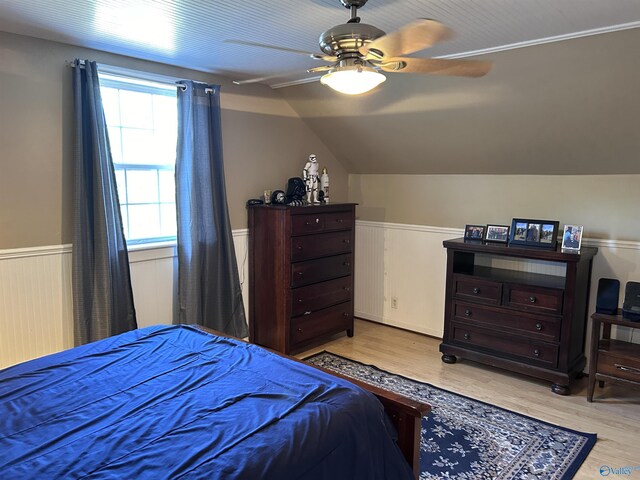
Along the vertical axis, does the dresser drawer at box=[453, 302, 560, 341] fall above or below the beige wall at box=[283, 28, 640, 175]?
below

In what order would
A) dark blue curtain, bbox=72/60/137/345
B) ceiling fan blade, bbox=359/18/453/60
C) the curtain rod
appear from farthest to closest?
1. the curtain rod
2. dark blue curtain, bbox=72/60/137/345
3. ceiling fan blade, bbox=359/18/453/60

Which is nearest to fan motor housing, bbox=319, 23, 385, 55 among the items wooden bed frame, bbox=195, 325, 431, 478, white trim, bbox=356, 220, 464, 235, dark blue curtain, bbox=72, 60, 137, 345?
wooden bed frame, bbox=195, 325, 431, 478

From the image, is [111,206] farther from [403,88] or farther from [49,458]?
[403,88]

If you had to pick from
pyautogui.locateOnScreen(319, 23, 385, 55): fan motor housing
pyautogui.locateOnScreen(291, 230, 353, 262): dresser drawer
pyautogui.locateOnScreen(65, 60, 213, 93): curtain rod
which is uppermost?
pyautogui.locateOnScreen(65, 60, 213, 93): curtain rod

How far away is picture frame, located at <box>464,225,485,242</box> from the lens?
3.65 m

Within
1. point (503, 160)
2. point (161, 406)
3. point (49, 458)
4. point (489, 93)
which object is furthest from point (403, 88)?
point (49, 458)

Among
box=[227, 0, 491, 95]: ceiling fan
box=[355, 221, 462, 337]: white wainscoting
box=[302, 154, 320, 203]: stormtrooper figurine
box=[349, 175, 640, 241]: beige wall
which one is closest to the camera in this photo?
box=[227, 0, 491, 95]: ceiling fan

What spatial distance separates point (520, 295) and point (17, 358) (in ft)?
10.7

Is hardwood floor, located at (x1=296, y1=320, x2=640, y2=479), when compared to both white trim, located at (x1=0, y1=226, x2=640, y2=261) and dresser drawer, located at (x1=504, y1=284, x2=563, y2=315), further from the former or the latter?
white trim, located at (x1=0, y1=226, x2=640, y2=261)

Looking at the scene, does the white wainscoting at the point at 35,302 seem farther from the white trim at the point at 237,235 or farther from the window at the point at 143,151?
the window at the point at 143,151

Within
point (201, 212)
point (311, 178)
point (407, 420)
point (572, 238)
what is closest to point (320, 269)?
point (311, 178)

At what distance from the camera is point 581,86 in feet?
9.18

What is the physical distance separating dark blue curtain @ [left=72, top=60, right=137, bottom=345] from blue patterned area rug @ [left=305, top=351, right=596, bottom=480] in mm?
2091

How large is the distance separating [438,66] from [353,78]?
37cm
